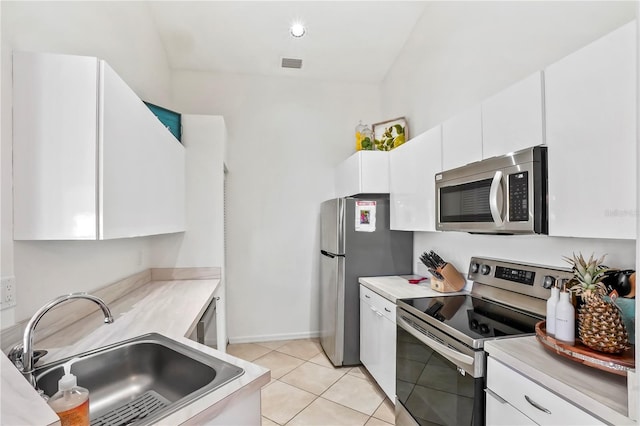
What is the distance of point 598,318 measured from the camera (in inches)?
40.5

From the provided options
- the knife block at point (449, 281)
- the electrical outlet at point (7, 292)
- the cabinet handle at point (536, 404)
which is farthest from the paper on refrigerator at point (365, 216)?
the electrical outlet at point (7, 292)

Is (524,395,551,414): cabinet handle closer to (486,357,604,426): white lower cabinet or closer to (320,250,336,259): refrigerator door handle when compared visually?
(486,357,604,426): white lower cabinet

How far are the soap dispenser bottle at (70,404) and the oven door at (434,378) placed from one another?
4.37ft

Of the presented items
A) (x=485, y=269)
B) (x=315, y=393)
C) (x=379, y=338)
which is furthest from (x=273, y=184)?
(x=485, y=269)

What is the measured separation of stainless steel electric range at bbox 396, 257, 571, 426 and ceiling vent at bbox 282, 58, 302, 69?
2635 millimetres

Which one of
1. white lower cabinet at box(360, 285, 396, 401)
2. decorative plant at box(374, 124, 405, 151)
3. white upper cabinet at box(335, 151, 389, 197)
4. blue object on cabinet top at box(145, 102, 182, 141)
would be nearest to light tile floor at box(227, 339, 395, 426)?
white lower cabinet at box(360, 285, 396, 401)

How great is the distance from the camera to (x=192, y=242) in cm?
289

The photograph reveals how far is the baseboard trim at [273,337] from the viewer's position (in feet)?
11.4

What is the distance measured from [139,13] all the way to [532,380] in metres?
3.25

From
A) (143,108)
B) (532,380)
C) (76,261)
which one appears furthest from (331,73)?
(532,380)

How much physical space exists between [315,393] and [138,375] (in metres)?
1.56

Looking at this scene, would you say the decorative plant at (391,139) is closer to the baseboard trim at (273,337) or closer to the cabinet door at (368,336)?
the cabinet door at (368,336)

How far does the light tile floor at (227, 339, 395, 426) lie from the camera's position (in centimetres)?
217

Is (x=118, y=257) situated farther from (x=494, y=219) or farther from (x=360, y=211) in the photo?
(x=494, y=219)
